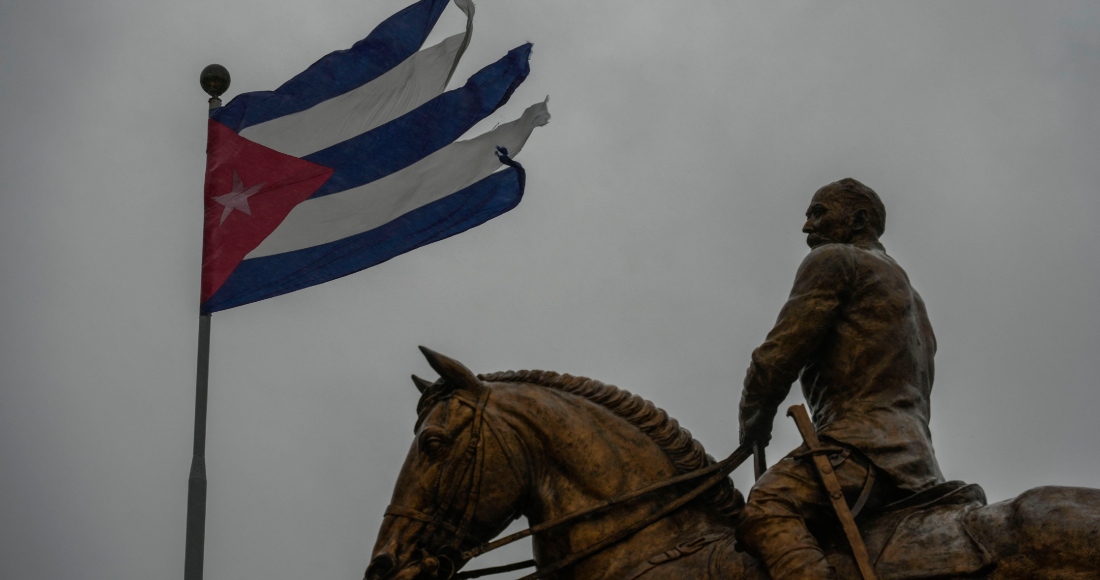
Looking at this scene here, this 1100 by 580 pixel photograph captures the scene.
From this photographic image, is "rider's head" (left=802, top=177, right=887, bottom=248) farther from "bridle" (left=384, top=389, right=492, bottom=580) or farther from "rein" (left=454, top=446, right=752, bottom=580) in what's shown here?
"bridle" (left=384, top=389, right=492, bottom=580)

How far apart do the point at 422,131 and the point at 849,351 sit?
682 cm

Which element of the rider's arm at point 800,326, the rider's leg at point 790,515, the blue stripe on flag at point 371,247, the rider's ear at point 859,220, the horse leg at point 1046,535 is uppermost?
the blue stripe on flag at point 371,247

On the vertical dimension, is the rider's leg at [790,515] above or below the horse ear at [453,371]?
below

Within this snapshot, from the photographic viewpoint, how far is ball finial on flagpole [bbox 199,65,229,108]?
14.8 metres

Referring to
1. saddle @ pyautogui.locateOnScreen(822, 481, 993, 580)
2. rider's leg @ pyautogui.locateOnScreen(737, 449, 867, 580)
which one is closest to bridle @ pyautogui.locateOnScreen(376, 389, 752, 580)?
rider's leg @ pyautogui.locateOnScreen(737, 449, 867, 580)

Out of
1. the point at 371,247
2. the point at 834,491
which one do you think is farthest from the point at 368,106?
the point at 834,491

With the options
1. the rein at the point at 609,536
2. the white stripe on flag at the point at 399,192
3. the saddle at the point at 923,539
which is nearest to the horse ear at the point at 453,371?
the rein at the point at 609,536

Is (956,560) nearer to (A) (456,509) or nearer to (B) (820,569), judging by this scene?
(B) (820,569)

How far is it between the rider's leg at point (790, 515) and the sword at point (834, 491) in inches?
3.3

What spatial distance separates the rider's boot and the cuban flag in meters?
6.26

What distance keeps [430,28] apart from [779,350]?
7580 millimetres

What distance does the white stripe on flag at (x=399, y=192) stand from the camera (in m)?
15.1

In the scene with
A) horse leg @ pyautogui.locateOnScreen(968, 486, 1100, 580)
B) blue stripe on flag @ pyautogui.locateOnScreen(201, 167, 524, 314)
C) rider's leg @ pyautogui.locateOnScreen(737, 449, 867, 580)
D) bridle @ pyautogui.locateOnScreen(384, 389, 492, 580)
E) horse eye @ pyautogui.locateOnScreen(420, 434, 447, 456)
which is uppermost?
blue stripe on flag @ pyautogui.locateOnScreen(201, 167, 524, 314)

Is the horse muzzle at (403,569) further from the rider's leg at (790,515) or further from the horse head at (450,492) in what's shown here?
the rider's leg at (790,515)
